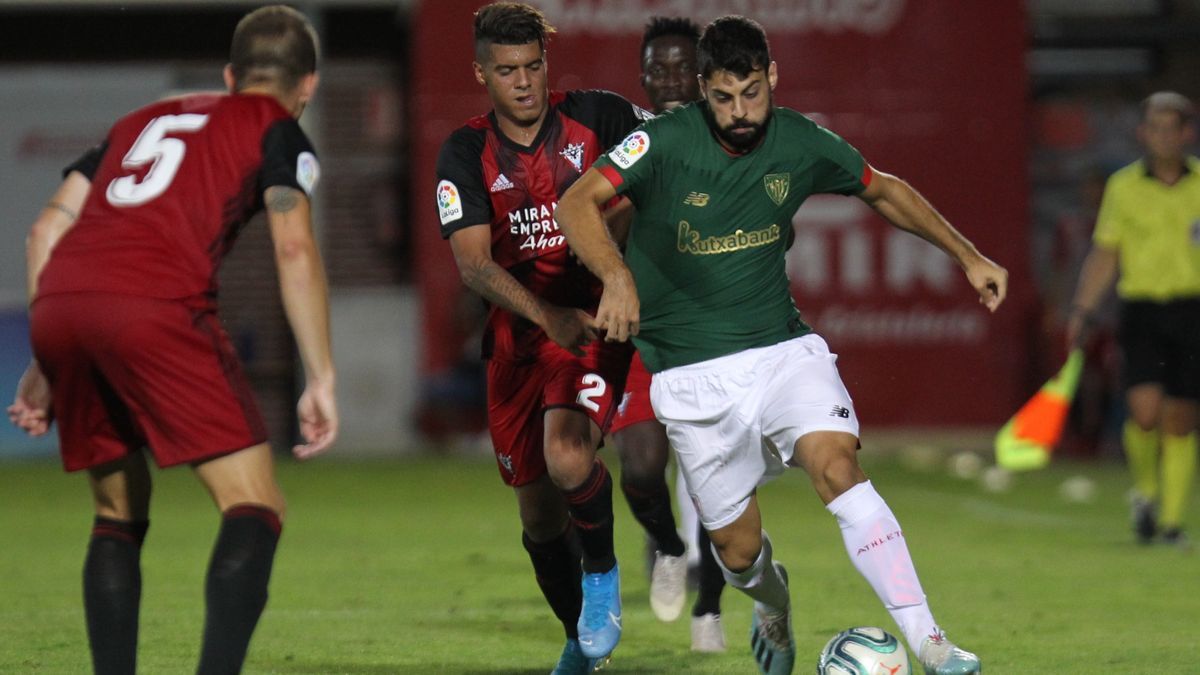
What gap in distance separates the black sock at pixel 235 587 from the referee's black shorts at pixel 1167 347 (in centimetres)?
722

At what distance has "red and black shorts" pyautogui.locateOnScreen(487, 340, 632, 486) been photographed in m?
6.24

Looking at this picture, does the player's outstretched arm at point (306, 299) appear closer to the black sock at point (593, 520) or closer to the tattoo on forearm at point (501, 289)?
the tattoo on forearm at point (501, 289)

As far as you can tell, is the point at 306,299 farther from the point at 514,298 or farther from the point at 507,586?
the point at 507,586

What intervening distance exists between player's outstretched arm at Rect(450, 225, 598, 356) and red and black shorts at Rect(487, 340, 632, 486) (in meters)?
0.28

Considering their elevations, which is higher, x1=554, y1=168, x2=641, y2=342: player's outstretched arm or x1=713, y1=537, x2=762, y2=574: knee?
x1=554, y1=168, x2=641, y2=342: player's outstretched arm

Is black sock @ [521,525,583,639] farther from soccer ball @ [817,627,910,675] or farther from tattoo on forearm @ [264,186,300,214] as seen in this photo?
tattoo on forearm @ [264,186,300,214]

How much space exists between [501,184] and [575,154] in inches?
12.2

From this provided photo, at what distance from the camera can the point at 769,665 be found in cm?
591

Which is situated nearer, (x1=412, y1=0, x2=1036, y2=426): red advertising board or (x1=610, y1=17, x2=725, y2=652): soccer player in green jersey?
(x1=610, y1=17, x2=725, y2=652): soccer player in green jersey

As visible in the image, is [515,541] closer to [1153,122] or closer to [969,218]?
[1153,122]

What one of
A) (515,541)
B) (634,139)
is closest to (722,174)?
(634,139)

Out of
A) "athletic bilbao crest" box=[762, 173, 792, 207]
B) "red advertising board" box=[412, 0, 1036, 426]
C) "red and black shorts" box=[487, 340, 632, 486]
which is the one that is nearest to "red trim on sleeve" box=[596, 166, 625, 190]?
"athletic bilbao crest" box=[762, 173, 792, 207]

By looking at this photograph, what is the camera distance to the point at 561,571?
20.8ft

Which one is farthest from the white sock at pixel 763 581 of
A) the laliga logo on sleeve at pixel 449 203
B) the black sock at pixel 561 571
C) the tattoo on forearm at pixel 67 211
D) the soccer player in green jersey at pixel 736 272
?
the tattoo on forearm at pixel 67 211
